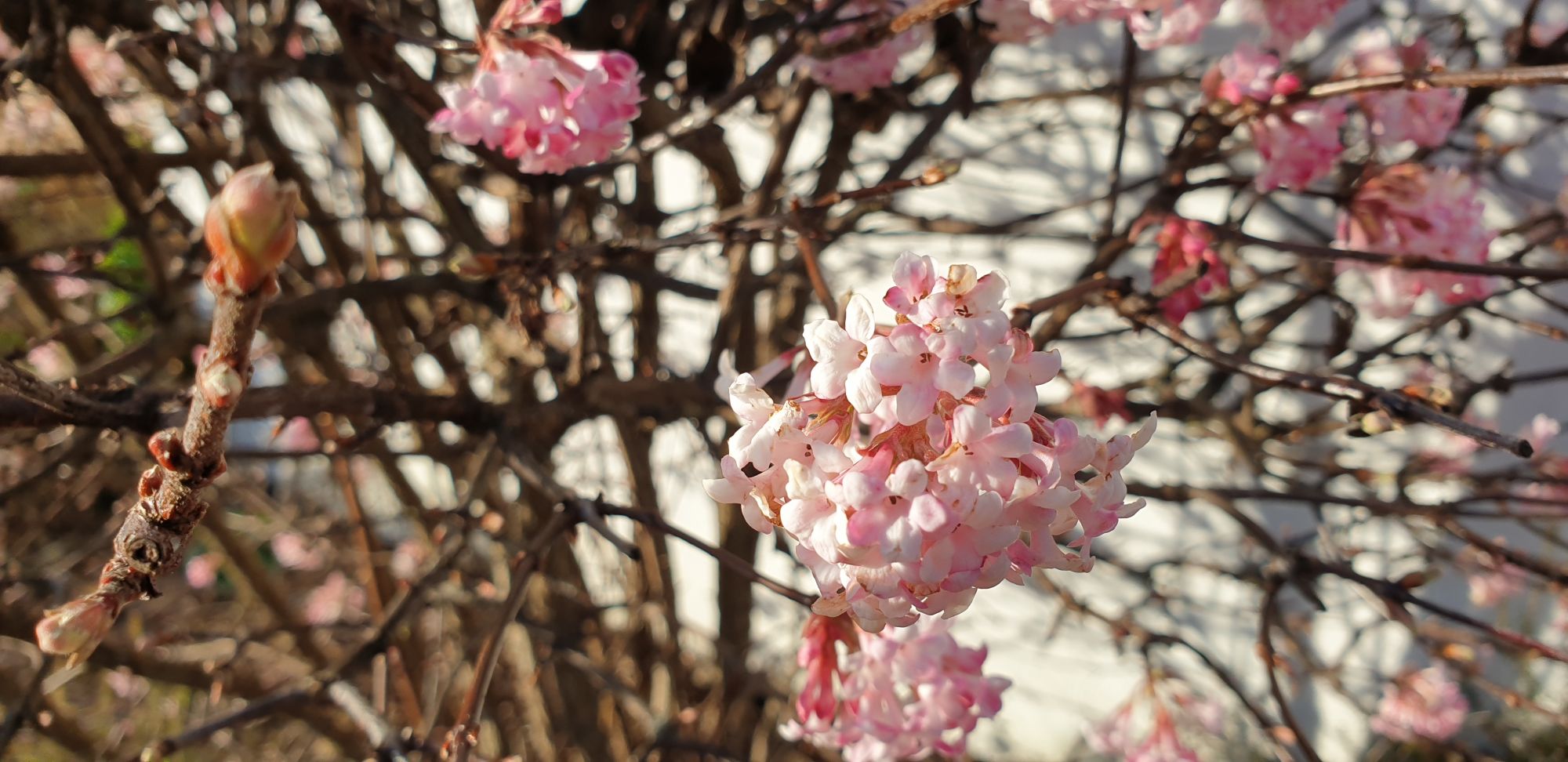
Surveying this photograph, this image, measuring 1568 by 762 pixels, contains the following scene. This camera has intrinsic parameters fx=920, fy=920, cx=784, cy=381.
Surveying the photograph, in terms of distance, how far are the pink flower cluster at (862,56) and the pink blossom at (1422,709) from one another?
1951 millimetres

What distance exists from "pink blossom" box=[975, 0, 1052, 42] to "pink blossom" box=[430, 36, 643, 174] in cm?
45

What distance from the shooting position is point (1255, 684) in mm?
3170

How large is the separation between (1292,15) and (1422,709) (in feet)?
6.15

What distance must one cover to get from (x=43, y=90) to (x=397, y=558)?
2.13 meters

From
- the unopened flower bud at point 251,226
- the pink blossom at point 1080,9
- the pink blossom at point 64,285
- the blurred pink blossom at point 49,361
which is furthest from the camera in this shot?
the blurred pink blossom at point 49,361

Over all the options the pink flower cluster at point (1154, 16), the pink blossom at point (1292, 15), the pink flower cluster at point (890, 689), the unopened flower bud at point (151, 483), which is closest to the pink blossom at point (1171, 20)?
the pink flower cluster at point (1154, 16)

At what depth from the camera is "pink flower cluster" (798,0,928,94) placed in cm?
115

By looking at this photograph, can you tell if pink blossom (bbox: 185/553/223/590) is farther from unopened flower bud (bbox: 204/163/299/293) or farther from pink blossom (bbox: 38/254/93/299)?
unopened flower bud (bbox: 204/163/299/293)

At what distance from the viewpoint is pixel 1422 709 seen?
2.25 metres

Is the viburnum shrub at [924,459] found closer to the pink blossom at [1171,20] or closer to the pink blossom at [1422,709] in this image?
the pink blossom at [1171,20]

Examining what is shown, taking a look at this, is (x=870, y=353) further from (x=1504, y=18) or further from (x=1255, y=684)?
(x=1255, y=684)

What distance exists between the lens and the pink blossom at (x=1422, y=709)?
2.22 m

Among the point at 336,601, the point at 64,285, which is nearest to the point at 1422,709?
the point at 336,601

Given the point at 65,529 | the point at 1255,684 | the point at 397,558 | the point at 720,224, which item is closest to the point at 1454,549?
the point at 1255,684
